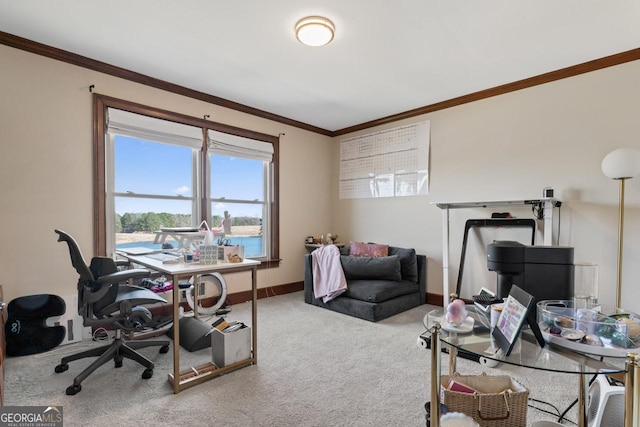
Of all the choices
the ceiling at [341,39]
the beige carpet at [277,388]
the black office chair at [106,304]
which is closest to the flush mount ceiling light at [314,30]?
the ceiling at [341,39]

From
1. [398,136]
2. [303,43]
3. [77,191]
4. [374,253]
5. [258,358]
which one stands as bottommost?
[258,358]

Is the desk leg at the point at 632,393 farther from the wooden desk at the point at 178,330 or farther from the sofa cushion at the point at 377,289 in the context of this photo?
the sofa cushion at the point at 377,289

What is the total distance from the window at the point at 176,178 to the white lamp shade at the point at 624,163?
10.1ft

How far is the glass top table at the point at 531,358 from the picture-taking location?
0.92 metres

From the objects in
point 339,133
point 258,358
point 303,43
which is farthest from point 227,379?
point 339,133

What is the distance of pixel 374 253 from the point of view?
13.5 ft

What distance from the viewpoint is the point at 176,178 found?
3.55m

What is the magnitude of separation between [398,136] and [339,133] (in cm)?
109

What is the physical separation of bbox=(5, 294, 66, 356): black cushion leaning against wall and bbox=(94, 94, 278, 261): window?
554 mm

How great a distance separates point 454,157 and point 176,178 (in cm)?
324

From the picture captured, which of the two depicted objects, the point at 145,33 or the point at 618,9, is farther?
the point at 145,33

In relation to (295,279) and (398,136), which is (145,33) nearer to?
(398,136)

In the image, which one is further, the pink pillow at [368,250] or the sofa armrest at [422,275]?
the pink pillow at [368,250]

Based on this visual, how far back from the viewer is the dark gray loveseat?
336cm
